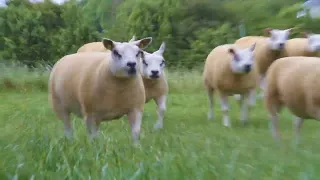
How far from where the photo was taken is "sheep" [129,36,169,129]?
10477 mm

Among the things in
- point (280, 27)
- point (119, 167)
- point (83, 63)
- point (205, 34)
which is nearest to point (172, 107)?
point (83, 63)

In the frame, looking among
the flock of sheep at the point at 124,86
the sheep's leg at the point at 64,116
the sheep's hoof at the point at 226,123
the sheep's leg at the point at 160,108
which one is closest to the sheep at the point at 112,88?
the flock of sheep at the point at 124,86

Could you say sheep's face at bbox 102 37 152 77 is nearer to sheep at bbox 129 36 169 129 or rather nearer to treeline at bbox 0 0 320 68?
sheep at bbox 129 36 169 129

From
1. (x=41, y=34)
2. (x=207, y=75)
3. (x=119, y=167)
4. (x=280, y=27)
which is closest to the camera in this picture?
(x=119, y=167)

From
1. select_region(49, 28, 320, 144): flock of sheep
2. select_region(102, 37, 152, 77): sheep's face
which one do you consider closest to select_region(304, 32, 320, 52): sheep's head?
select_region(49, 28, 320, 144): flock of sheep

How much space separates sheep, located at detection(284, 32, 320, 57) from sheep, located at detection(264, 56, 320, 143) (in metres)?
5.78

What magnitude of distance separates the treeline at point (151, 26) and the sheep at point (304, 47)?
12.1m

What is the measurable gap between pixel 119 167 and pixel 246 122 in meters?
7.11

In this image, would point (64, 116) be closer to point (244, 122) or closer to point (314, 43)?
point (244, 122)

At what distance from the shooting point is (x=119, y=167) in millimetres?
4582

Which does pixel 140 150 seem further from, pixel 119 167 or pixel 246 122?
pixel 246 122

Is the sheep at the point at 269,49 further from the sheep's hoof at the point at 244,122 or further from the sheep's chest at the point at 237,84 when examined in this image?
the sheep's hoof at the point at 244,122

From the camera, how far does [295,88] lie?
785 cm

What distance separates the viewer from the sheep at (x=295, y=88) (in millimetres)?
7543
